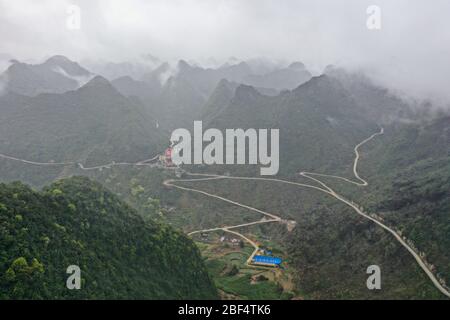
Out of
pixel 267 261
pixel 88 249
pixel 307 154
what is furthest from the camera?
pixel 307 154

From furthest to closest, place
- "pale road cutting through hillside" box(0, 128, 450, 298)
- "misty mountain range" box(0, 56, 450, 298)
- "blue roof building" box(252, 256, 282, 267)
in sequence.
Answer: "blue roof building" box(252, 256, 282, 267) < "misty mountain range" box(0, 56, 450, 298) < "pale road cutting through hillside" box(0, 128, 450, 298)

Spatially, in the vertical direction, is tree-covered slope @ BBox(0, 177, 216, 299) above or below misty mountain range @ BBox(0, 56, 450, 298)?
below

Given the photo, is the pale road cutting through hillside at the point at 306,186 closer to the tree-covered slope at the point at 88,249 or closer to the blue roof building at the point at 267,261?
the blue roof building at the point at 267,261

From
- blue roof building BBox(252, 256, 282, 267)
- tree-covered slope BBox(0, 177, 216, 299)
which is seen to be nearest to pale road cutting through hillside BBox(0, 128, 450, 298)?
blue roof building BBox(252, 256, 282, 267)

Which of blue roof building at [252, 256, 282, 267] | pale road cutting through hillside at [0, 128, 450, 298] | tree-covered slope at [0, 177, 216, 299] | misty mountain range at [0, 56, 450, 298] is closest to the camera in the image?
tree-covered slope at [0, 177, 216, 299]

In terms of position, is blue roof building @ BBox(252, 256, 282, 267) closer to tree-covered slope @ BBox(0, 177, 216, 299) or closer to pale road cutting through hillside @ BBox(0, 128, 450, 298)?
pale road cutting through hillside @ BBox(0, 128, 450, 298)

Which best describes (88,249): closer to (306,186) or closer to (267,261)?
→ (267,261)

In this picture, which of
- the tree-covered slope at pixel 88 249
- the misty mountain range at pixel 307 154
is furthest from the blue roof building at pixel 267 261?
the tree-covered slope at pixel 88 249

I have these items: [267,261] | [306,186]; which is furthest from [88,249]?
[306,186]
